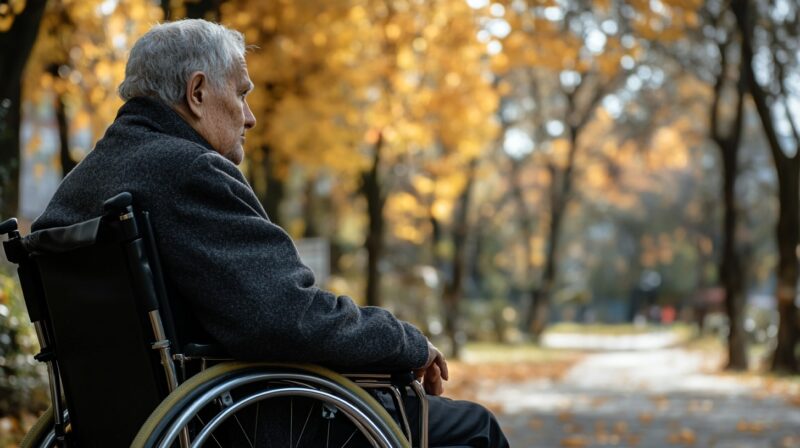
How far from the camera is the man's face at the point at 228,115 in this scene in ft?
9.11

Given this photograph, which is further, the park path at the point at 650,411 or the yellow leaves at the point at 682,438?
the park path at the point at 650,411

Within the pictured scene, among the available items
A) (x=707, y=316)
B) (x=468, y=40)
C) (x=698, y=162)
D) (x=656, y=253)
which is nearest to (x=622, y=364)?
(x=468, y=40)

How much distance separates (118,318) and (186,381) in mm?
227

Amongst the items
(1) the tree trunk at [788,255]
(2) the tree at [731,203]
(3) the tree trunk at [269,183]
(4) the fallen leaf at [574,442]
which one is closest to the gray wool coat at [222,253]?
(4) the fallen leaf at [574,442]

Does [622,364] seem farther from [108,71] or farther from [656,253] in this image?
[656,253]

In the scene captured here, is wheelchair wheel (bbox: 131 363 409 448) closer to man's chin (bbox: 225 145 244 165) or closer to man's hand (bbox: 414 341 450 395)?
man's hand (bbox: 414 341 450 395)

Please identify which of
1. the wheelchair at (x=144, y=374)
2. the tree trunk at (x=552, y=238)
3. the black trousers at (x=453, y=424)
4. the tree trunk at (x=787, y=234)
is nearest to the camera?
the wheelchair at (x=144, y=374)

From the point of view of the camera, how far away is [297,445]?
9.11 ft

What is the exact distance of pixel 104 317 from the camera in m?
2.67

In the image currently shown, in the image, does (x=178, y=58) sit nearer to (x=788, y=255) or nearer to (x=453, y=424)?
(x=453, y=424)

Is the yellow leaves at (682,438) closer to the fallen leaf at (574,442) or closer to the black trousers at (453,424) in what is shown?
the fallen leaf at (574,442)

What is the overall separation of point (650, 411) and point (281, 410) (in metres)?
7.99

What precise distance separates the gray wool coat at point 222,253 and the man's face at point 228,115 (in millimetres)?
108

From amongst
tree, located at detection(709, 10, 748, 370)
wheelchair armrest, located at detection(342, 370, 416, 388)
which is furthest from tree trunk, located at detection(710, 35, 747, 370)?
wheelchair armrest, located at detection(342, 370, 416, 388)
